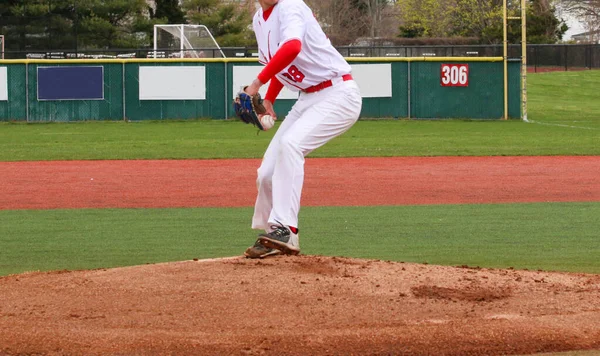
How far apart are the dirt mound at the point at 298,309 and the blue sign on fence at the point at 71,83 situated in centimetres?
2144

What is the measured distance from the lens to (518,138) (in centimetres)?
2159

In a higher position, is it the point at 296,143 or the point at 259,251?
the point at 296,143

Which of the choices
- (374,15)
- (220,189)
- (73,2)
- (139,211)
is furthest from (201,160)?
(374,15)

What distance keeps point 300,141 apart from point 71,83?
2220 centimetres

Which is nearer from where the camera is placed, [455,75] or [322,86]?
[322,86]

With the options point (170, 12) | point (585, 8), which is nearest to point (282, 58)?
point (170, 12)

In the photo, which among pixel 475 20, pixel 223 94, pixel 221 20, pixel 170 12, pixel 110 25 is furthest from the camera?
pixel 475 20

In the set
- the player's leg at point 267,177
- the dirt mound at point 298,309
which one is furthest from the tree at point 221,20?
the dirt mound at point 298,309

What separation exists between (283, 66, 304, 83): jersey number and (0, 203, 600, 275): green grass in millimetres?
2169

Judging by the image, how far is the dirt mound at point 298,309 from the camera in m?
4.97

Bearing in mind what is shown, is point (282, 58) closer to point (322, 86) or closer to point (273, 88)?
point (322, 86)

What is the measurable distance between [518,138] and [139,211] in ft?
40.1

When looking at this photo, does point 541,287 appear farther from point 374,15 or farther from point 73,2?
point 374,15

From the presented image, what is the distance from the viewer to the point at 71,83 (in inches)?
1085
